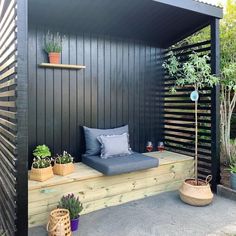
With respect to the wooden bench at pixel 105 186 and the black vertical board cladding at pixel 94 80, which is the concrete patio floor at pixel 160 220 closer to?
the wooden bench at pixel 105 186

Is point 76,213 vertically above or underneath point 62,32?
underneath

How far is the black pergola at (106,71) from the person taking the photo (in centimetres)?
333

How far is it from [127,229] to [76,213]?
1.85 feet

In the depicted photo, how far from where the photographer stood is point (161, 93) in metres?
4.66

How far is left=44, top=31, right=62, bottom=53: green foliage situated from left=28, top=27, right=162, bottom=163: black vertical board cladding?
78mm

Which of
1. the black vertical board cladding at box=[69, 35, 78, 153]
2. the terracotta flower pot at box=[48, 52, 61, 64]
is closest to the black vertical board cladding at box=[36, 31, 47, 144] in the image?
the terracotta flower pot at box=[48, 52, 61, 64]

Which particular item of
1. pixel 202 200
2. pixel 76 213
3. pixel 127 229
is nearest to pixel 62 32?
pixel 76 213

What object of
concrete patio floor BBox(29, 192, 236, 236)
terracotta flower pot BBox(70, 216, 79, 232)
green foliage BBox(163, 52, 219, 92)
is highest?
green foliage BBox(163, 52, 219, 92)

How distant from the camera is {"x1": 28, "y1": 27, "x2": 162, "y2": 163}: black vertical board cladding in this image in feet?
11.6

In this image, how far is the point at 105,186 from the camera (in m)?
3.26

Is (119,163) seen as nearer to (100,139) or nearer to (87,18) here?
(100,139)

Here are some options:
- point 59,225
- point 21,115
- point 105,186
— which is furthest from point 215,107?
point 21,115

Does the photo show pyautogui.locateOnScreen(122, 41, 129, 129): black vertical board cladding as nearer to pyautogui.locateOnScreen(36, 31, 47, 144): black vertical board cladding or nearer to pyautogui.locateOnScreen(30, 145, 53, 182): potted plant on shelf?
pyautogui.locateOnScreen(36, 31, 47, 144): black vertical board cladding

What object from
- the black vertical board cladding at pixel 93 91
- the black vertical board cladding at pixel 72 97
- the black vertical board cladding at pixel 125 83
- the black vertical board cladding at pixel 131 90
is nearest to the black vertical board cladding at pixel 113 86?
the black vertical board cladding at pixel 93 91
